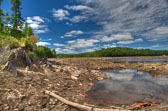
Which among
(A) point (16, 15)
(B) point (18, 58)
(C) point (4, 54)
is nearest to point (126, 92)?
(B) point (18, 58)

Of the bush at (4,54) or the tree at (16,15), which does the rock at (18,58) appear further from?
the tree at (16,15)

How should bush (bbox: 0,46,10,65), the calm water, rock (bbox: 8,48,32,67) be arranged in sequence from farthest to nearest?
rock (bbox: 8,48,32,67), bush (bbox: 0,46,10,65), the calm water

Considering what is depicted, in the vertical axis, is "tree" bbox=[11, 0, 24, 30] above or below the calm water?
above

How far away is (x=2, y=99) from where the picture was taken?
5.16 meters

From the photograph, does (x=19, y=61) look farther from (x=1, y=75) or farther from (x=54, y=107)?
(x=54, y=107)

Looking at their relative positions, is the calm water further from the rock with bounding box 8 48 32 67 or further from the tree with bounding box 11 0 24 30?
the tree with bounding box 11 0 24 30

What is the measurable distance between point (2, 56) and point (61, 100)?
7.60 meters

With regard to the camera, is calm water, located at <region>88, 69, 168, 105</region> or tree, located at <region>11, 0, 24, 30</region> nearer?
calm water, located at <region>88, 69, 168, 105</region>

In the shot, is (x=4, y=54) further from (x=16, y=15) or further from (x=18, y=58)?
(x=16, y=15)

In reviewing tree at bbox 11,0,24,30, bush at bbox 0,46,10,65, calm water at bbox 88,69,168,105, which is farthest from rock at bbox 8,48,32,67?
tree at bbox 11,0,24,30

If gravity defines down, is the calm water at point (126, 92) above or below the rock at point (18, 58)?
below

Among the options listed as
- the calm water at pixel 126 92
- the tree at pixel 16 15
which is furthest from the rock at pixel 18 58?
the tree at pixel 16 15

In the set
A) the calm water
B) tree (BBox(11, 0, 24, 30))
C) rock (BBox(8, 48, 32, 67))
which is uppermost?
tree (BBox(11, 0, 24, 30))

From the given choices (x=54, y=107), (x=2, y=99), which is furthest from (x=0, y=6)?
(x=54, y=107)
